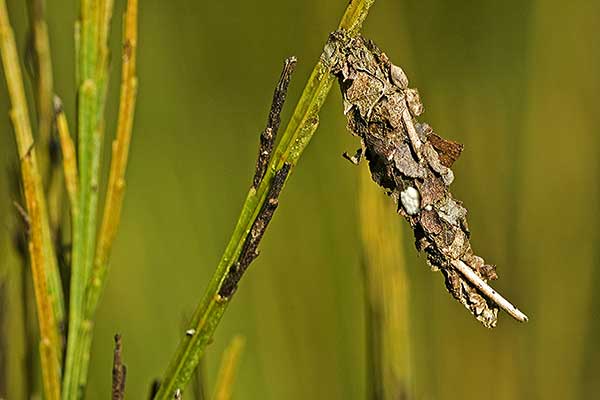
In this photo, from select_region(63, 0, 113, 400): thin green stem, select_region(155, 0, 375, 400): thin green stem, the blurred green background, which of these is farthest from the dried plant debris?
the blurred green background

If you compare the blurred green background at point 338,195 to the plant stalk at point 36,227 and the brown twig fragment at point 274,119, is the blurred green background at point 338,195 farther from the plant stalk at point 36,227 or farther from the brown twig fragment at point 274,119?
the brown twig fragment at point 274,119

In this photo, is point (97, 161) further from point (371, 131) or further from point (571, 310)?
point (571, 310)

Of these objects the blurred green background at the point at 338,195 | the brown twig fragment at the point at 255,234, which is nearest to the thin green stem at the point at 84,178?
the brown twig fragment at the point at 255,234

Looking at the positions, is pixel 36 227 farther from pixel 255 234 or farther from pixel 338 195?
pixel 338 195

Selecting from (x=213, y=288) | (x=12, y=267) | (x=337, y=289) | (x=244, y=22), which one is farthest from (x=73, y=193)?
(x=244, y=22)

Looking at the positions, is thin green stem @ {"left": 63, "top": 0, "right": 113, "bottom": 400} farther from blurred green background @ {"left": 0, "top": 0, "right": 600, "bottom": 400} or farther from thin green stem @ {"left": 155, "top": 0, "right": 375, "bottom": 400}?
blurred green background @ {"left": 0, "top": 0, "right": 600, "bottom": 400}
